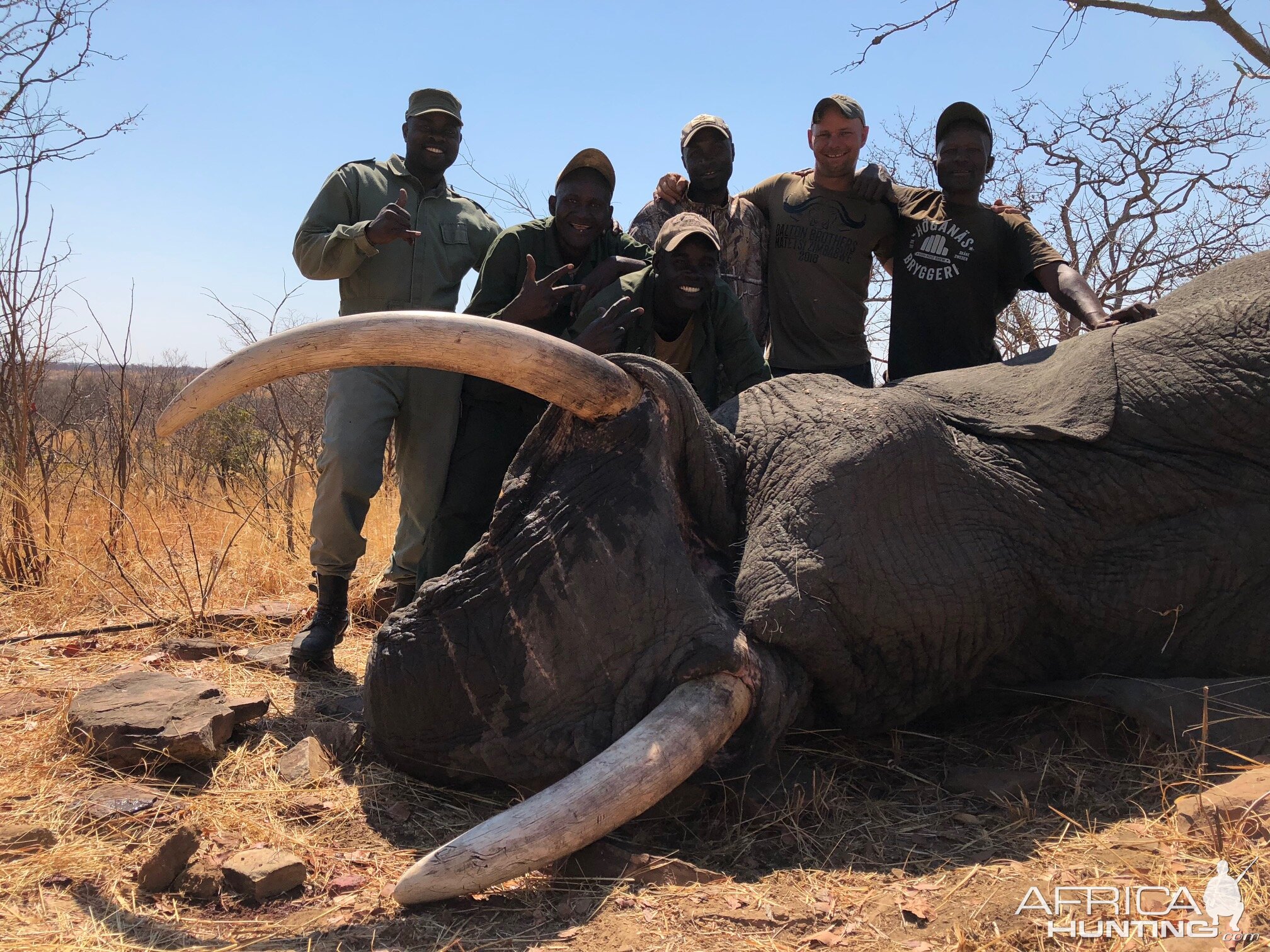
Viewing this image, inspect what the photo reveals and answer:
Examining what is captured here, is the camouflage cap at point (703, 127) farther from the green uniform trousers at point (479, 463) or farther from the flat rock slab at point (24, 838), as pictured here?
the flat rock slab at point (24, 838)

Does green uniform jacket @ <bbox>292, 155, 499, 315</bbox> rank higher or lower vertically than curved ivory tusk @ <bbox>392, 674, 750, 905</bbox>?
higher

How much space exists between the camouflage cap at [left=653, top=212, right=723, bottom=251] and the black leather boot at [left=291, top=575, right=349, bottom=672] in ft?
6.87

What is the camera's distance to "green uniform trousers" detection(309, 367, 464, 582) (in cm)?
465

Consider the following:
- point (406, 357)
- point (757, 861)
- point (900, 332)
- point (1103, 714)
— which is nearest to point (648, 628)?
point (757, 861)

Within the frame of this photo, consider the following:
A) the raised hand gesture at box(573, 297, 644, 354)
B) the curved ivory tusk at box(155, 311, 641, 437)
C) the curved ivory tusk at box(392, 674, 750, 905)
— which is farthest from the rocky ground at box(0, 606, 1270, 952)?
the raised hand gesture at box(573, 297, 644, 354)

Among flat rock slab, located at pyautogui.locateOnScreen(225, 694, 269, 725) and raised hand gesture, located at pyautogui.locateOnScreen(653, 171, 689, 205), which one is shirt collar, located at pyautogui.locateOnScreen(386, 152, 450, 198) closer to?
raised hand gesture, located at pyautogui.locateOnScreen(653, 171, 689, 205)

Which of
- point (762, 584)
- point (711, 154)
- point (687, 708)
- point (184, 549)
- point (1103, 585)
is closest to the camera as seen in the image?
point (687, 708)

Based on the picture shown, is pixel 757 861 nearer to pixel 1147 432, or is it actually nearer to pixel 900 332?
pixel 1147 432

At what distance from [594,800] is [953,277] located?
3524mm

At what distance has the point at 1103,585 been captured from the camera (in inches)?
136

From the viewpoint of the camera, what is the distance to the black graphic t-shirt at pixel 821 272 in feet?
17.4

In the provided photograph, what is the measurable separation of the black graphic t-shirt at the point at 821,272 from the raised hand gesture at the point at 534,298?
65.3 inches

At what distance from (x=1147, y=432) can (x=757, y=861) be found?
6.46 feet

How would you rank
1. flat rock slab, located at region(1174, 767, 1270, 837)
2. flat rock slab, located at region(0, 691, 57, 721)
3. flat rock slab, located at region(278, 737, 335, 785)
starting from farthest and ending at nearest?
flat rock slab, located at region(0, 691, 57, 721), flat rock slab, located at region(278, 737, 335, 785), flat rock slab, located at region(1174, 767, 1270, 837)
